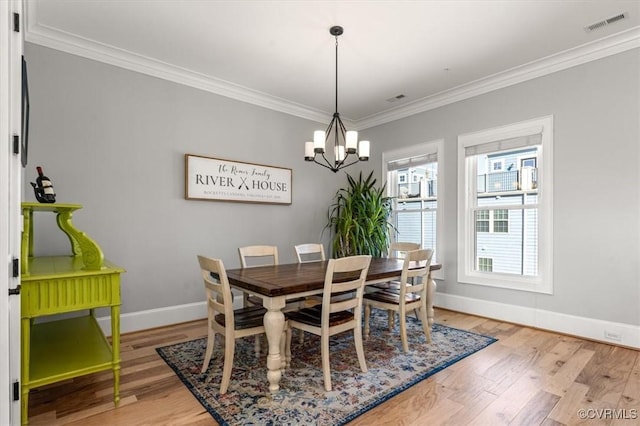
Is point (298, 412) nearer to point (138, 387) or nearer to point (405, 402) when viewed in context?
point (405, 402)

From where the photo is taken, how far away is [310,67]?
360cm

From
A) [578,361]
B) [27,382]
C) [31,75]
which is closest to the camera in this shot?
[27,382]

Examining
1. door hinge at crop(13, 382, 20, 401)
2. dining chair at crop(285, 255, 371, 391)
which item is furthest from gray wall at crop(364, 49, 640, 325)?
door hinge at crop(13, 382, 20, 401)

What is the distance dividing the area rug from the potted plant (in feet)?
4.49

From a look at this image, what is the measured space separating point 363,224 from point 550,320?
228 centimetres

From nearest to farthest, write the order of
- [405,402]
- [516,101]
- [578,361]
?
[405,402] < [578,361] < [516,101]

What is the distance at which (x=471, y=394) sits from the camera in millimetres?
2189

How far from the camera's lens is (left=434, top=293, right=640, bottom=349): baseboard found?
2.99 meters

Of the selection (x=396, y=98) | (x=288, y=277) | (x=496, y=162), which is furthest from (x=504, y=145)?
A: (x=288, y=277)

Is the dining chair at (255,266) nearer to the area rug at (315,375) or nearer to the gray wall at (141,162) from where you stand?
the area rug at (315,375)

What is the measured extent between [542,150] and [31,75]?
482 centimetres

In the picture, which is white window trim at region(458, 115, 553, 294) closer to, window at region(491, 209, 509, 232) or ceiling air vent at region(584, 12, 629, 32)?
window at region(491, 209, 509, 232)

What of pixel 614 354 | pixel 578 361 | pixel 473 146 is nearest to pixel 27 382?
pixel 578 361

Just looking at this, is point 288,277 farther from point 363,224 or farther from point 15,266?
point 363,224
